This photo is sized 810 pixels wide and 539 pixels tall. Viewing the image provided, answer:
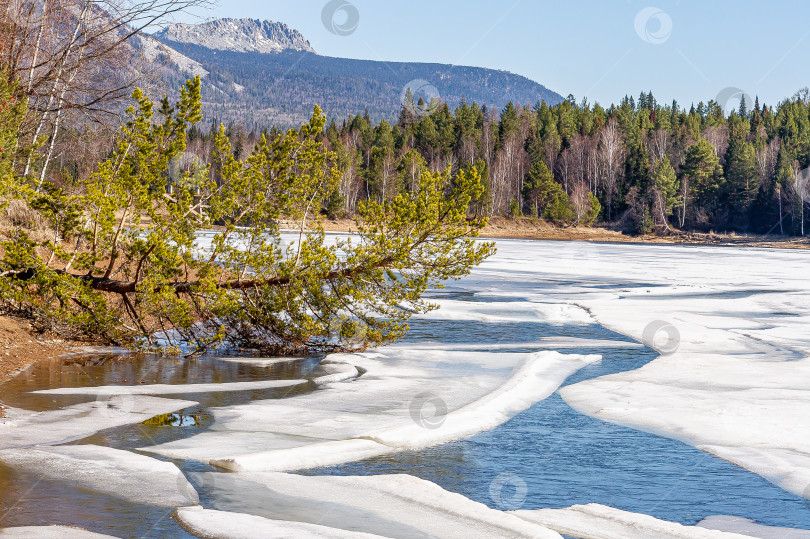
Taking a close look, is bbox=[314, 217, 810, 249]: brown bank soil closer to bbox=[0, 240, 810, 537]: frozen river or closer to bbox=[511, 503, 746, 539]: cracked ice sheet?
bbox=[0, 240, 810, 537]: frozen river

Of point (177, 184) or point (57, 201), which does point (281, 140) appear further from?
point (57, 201)

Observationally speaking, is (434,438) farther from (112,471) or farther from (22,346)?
(22,346)

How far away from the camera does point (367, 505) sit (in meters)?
6.62

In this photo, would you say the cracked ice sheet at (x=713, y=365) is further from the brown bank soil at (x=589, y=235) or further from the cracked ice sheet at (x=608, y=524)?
the brown bank soil at (x=589, y=235)

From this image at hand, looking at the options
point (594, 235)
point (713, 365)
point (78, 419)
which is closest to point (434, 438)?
point (78, 419)

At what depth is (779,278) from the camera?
31891 millimetres

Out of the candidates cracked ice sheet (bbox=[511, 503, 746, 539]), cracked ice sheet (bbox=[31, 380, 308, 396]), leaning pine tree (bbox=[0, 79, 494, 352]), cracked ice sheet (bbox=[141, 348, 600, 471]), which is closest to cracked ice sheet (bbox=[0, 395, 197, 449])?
cracked ice sheet (bbox=[31, 380, 308, 396])

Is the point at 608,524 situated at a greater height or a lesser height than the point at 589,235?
lesser

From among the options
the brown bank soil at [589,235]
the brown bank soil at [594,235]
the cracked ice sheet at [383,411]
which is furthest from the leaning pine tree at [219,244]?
the brown bank soil at [589,235]

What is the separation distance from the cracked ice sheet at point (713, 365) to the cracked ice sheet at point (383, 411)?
1.18m

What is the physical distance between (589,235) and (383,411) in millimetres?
87319

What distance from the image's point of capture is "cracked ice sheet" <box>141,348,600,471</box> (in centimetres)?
812

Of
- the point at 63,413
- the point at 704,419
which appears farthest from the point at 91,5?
the point at 704,419

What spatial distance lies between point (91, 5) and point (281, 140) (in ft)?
14.9
